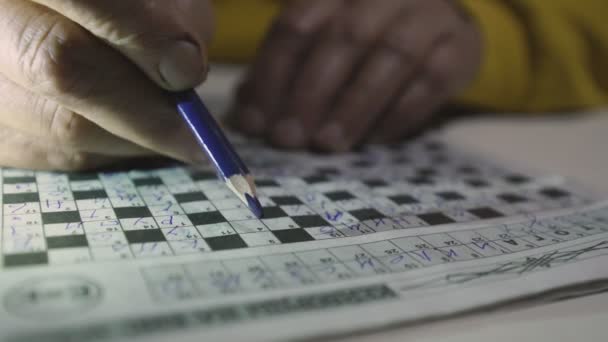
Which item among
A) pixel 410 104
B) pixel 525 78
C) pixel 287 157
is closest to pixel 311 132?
pixel 287 157

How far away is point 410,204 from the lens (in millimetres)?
617

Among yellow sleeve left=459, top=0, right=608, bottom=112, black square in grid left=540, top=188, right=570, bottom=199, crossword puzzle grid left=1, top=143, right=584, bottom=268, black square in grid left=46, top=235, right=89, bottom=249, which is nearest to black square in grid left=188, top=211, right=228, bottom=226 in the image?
crossword puzzle grid left=1, top=143, right=584, bottom=268

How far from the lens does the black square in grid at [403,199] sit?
2.04 ft

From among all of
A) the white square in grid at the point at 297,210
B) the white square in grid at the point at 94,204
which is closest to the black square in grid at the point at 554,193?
the white square in grid at the point at 297,210

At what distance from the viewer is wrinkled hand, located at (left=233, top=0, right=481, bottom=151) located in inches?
35.5

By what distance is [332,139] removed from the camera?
0.85m

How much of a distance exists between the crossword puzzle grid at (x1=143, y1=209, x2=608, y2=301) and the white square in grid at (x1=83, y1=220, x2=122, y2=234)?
85 mm

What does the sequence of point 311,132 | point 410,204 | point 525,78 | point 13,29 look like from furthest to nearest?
point 525,78
point 311,132
point 410,204
point 13,29

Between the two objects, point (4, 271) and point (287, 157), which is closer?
point (4, 271)

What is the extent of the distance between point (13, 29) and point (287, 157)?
1.32 ft

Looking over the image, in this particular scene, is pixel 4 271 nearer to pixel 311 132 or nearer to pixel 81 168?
pixel 81 168

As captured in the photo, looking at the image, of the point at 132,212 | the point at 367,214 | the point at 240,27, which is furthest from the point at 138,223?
the point at 240,27

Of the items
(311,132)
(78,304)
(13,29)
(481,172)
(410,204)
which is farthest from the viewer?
(311,132)

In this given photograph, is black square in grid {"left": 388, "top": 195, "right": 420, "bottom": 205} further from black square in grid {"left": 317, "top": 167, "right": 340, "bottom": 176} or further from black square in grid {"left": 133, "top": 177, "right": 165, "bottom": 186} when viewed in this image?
black square in grid {"left": 133, "top": 177, "right": 165, "bottom": 186}
